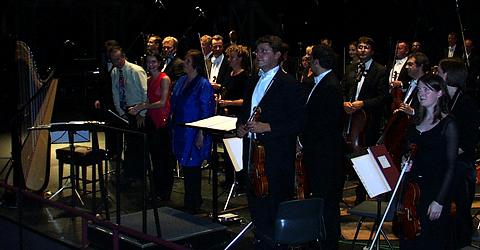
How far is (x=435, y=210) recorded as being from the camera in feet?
13.4

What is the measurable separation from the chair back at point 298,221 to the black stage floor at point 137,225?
1032mm

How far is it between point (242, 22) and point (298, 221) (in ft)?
40.6

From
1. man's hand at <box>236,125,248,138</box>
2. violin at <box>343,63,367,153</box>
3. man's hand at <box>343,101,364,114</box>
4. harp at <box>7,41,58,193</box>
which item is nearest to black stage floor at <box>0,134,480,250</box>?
harp at <box>7,41,58,193</box>

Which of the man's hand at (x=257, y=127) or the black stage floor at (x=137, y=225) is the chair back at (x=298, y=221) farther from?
the black stage floor at (x=137, y=225)

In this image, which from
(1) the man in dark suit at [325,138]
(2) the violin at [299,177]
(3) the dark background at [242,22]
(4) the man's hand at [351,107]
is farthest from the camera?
(3) the dark background at [242,22]

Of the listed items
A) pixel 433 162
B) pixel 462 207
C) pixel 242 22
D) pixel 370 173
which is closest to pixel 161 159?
pixel 370 173

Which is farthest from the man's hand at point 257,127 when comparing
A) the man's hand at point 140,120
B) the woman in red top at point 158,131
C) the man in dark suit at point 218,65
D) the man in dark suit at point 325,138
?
the man in dark suit at point 218,65

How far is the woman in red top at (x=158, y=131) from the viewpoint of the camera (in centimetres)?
733

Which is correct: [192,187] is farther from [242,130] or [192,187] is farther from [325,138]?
[242,130]

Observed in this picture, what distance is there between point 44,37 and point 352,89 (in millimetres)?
12983

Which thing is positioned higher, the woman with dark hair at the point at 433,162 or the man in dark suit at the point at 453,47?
the man in dark suit at the point at 453,47

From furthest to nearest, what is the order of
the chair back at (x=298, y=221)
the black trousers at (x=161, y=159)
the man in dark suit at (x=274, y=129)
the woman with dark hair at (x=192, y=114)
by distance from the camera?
1. the black trousers at (x=161, y=159)
2. the woman with dark hair at (x=192, y=114)
3. the man in dark suit at (x=274, y=129)
4. the chair back at (x=298, y=221)

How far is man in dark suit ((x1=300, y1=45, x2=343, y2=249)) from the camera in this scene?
5.09m

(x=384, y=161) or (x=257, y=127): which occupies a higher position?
(x=257, y=127)
